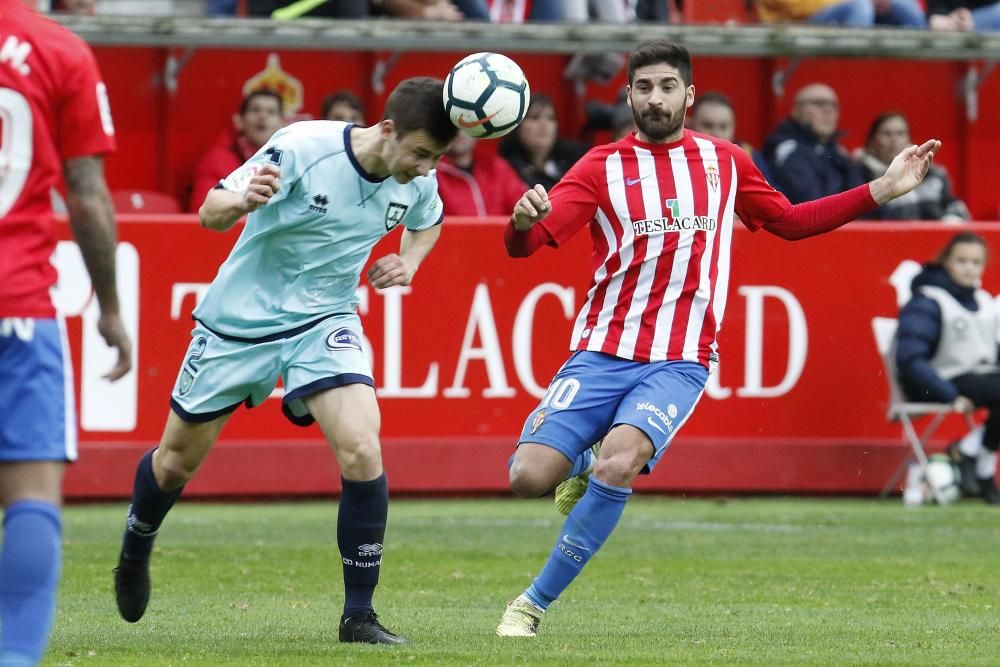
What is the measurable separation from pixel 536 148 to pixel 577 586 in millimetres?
6134

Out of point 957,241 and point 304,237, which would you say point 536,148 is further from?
point 304,237

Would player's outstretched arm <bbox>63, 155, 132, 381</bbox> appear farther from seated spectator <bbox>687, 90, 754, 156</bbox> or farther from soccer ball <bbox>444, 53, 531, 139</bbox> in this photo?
seated spectator <bbox>687, 90, 754, 156</bbox>

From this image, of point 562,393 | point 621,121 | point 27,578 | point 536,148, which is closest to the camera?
point 27,578

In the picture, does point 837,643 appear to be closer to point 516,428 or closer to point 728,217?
point 728,217

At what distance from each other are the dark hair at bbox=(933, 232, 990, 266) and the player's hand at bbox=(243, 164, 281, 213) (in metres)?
7.77

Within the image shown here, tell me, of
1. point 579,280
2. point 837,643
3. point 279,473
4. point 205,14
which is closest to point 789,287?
point 579,280

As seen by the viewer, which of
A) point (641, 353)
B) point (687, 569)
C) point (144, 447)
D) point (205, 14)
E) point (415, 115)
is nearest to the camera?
point (415, 115)

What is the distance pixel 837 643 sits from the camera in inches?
283

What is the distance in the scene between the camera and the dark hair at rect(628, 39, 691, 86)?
305 inches

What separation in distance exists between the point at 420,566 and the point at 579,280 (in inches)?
153

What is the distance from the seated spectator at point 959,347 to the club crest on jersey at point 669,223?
5948 mm

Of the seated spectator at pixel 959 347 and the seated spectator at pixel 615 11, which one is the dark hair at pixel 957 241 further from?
the seated spectator at pixel 615 11

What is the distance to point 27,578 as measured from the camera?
4.97 metres

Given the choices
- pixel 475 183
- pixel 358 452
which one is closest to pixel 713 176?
pixel 358 452
